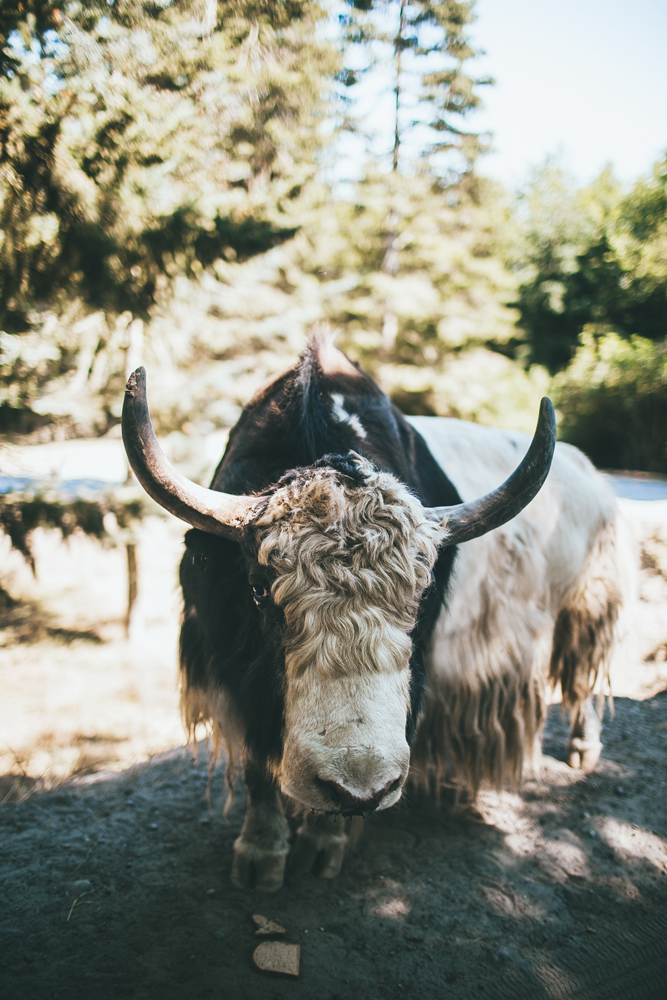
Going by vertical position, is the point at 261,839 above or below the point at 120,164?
below

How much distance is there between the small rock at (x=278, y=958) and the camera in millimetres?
1995

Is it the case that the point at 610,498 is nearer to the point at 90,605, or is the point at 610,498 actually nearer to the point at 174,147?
the point at 174,147

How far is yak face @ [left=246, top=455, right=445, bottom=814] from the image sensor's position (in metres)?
1.53

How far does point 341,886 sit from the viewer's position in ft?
8.17

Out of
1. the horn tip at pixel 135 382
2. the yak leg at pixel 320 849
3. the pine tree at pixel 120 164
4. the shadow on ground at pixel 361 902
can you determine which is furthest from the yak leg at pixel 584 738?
the pine tree at pixel 120 164

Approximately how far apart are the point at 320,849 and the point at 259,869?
0.99ft

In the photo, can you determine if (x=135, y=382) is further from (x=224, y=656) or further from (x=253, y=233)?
(x=253, y=233)

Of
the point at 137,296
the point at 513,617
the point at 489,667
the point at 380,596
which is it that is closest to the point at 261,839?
the point at 489,667

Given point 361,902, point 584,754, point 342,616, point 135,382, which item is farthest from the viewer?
point 584,754

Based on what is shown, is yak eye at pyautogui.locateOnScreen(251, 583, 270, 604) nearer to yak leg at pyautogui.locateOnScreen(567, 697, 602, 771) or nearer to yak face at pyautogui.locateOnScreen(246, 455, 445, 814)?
yak face at pyautogui.locateOnScreen(246, 455, 445, 814)

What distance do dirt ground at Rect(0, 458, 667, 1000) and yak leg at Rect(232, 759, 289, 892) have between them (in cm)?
7

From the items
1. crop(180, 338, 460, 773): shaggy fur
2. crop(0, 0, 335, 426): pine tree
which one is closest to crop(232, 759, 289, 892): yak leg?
crop(180, 338, 460, 773): shaggy fur

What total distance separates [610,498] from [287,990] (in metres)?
3.31

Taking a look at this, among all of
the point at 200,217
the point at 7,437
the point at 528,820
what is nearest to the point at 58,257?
the point at 200,217
